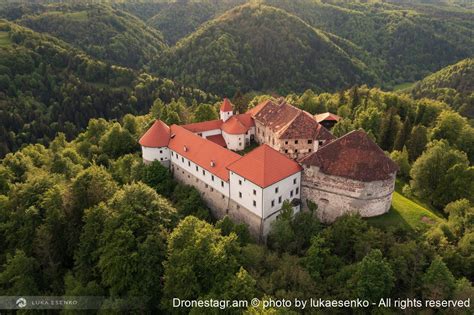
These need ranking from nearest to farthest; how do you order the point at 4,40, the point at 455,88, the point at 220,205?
the point at 220,205, the point at 455,88, the point at 4,40

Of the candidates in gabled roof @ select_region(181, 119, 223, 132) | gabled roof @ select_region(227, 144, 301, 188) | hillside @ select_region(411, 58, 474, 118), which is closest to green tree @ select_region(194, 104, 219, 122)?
gabled roof @ select_region(181, 119, 223, 132)

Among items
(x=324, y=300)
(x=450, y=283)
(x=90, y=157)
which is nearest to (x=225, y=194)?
(x=324, y=300)

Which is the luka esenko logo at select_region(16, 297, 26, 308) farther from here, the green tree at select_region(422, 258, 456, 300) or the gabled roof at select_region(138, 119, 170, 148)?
the green tree at select_region(422, 258, 456, 300)

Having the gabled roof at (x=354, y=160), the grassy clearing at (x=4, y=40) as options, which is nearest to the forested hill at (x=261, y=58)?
the grassy clearing at (x=4, y=40)

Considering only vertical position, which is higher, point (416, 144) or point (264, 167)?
point (264, 167)

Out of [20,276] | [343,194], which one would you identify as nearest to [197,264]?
[20,276]

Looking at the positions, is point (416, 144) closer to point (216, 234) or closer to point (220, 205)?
point (220, 205)

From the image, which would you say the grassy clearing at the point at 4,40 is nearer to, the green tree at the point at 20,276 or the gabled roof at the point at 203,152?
the gabled roof at the point at 203,152
